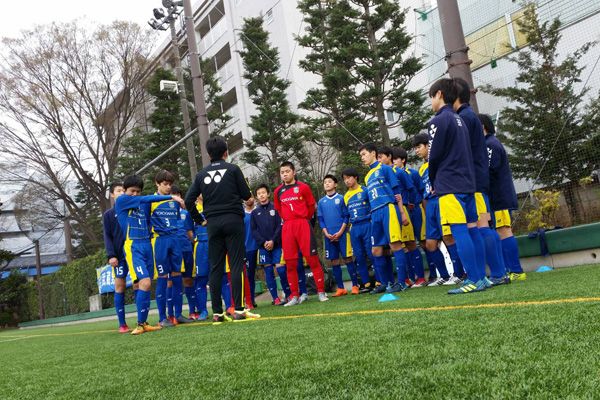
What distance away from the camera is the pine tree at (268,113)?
71.0 ft

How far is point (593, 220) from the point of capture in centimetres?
821

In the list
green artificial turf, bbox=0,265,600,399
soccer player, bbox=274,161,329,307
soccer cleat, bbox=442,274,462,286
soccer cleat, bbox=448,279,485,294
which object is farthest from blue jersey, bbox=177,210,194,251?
soccer cleat, bbox=448,279,485,294

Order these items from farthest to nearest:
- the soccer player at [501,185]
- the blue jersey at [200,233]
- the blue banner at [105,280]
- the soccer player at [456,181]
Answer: the blue banner at [105,280] → the blue jersey at [200,233] → the soccer player at [501,185] → the soccer player at [456,181]

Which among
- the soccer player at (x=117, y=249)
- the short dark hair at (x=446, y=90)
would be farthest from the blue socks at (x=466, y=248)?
the soccer player at (x=117, y=249)

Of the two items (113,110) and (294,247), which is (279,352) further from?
(113,110)

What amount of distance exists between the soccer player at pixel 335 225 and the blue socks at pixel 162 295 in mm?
2539

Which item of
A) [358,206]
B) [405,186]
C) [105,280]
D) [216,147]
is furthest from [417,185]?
[105,280]

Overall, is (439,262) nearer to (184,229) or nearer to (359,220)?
(359,220)

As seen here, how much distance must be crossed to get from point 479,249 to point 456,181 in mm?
696

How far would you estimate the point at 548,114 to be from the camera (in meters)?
10.1

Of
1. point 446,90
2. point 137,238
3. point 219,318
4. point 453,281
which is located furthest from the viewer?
point 453,281

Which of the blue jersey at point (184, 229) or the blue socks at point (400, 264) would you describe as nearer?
the blue socks at point (400, 264)

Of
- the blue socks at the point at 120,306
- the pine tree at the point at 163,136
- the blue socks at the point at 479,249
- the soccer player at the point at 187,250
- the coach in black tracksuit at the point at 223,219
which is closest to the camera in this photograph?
the blue socks at the point at 479,249

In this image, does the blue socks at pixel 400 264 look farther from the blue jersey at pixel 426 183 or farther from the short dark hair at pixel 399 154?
the short dark hair at pixel 399 154
